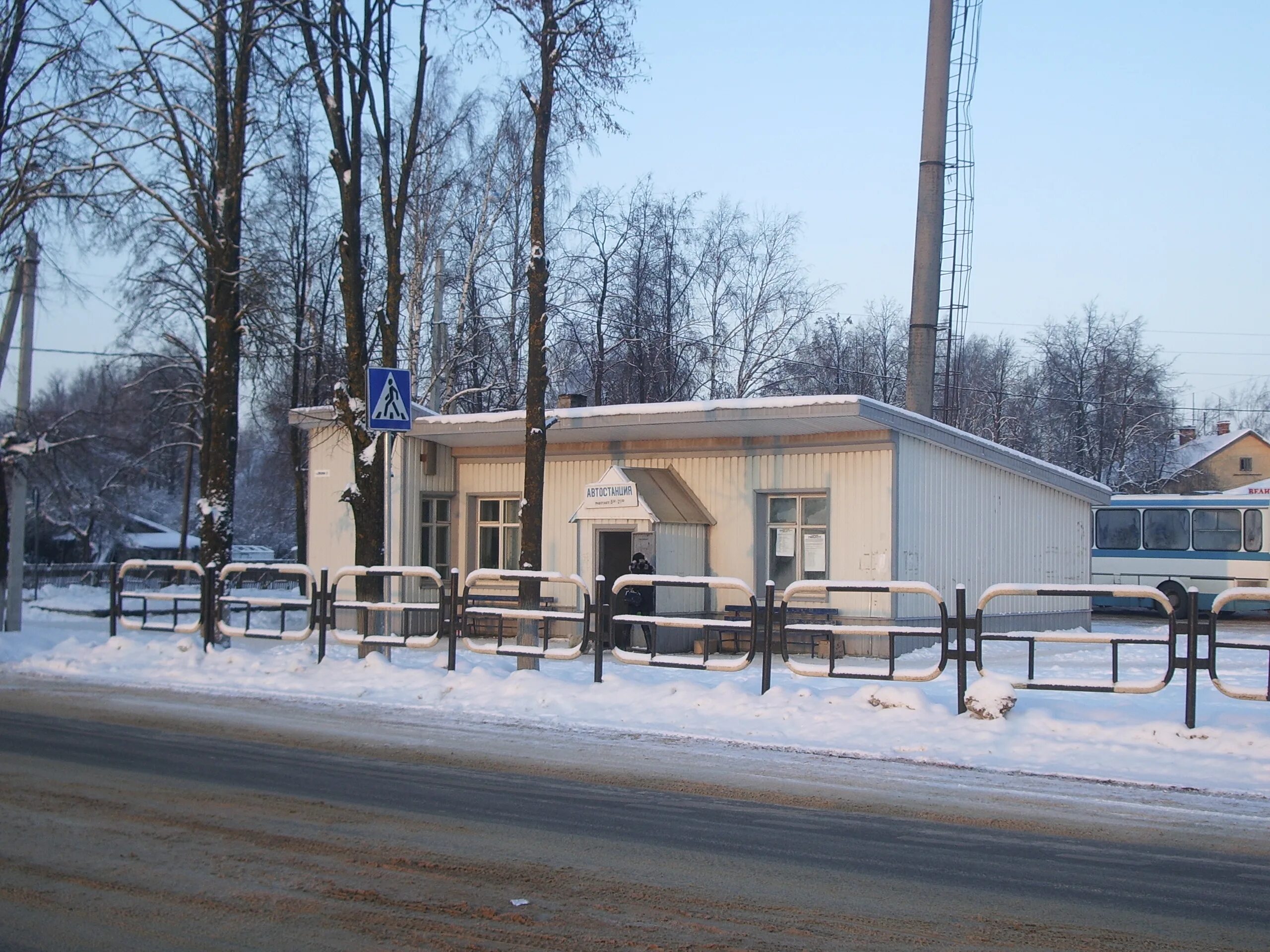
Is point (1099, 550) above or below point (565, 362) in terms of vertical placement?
below

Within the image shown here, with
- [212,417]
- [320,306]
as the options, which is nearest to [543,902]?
[212,417]

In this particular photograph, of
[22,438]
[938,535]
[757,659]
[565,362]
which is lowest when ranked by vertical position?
[757,659]

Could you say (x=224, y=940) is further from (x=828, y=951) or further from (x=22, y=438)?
(x=22, y=438)

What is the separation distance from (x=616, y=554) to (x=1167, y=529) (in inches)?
767

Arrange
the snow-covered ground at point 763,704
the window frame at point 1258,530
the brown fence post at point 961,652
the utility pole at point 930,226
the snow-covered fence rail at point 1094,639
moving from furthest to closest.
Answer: the window frame at point 1258,530
the utility pole at point 930,226
the brown fence post at point 961,652
the snow-covered fence rail at point 1094,639
the snow-covered ground at point 763,704

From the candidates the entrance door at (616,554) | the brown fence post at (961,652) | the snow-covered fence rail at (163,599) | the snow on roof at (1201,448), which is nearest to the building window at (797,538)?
the entrance door at (616,554)

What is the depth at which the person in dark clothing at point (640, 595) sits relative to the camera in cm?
1883

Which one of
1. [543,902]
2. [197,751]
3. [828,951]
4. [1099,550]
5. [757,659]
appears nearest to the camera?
[828,951]

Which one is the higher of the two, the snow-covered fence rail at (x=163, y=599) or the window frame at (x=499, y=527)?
the window frame at (x=499, y=527)

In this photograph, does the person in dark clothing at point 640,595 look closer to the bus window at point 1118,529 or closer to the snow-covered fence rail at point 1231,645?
the snow-covered fence rail at point 1231,645

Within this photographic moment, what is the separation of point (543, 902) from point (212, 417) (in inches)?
614

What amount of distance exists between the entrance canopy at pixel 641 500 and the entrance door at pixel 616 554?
106cm

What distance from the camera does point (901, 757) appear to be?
33.8 ft

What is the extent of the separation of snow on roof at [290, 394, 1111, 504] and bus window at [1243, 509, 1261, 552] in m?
9.70
